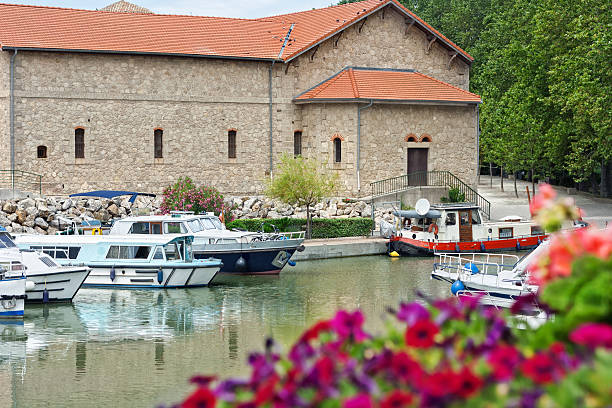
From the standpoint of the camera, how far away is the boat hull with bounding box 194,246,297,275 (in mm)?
28609

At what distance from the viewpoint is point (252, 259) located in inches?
1134

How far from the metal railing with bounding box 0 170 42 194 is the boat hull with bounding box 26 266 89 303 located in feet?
48.7

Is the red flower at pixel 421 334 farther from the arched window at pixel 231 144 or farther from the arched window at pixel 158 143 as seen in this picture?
the arched window at pixel 231 144

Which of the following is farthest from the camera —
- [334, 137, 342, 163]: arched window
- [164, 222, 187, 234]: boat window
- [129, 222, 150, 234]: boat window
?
[334, 137, 342, 163]: arched window

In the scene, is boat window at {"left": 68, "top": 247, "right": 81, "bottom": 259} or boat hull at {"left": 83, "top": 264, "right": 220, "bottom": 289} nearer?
boat hull at {"left": 83, "top": 264, "right": 220, "bottom": 289}

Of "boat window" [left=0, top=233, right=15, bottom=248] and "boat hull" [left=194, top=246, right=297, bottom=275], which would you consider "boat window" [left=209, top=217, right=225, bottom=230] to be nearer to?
"boat hull" [left=194, top=246, right=297, bottom=275]

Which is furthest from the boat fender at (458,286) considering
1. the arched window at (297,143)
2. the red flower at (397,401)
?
the arched window at (297,143)

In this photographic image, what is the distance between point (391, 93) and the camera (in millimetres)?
42188

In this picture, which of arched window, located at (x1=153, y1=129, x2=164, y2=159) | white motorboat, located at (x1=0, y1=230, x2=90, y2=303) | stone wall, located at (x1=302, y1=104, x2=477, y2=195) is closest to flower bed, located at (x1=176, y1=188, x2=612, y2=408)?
white motorboat, located at (x1=0, y1=230, x2=90, y2=303)

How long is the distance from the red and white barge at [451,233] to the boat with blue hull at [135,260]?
11427mm

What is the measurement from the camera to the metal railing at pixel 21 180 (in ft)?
123

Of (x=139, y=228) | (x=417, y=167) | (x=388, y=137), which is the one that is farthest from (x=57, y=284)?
(x=417, y=167)

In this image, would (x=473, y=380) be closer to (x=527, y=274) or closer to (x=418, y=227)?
(x=527, y=274)

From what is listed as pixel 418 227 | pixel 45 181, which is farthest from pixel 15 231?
pixel 418 227
